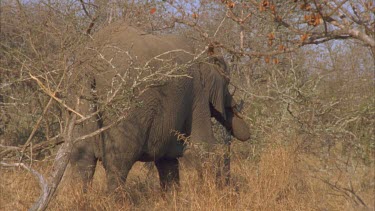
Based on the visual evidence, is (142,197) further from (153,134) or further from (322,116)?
(322,116)

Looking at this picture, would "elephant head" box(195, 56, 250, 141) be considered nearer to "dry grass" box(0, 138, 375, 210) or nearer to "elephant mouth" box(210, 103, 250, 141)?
"elephant mouth" box(210, 103, 250, 141)

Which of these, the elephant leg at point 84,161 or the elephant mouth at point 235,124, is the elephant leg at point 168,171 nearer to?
the elephant mouth at point 235,124

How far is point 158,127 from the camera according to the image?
6.91 metres

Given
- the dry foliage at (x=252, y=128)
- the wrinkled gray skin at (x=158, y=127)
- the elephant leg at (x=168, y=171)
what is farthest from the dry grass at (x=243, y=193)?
the elephant leg at (x=168, y=171)

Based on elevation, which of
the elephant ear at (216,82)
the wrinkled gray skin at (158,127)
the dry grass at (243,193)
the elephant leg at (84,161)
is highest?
the elephant ear at (216,82)

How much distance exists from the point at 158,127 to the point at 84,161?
799mm

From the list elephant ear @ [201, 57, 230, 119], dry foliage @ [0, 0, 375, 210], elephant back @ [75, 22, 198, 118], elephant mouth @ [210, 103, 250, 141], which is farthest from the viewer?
elephant mouth @ [210, 103, 250, 141]

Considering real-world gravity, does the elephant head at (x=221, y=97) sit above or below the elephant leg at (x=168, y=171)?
above

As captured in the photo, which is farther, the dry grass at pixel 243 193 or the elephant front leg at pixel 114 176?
the elephant front leg at pixel 114 176

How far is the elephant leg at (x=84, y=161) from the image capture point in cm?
669

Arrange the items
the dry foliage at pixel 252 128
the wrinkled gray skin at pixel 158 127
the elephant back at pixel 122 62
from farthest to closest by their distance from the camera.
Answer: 1. the wrinkled gray skin at pixel 158 127
2. the elephant back at pixel 122 62
3. the dry foliage at pixel 252 128

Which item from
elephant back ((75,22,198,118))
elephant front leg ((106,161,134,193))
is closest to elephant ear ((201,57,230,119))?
elephant back ((75,22,198,118))

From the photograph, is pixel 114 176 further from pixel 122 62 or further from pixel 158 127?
pixel 122 62

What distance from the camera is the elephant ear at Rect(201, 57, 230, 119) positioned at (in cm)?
793
